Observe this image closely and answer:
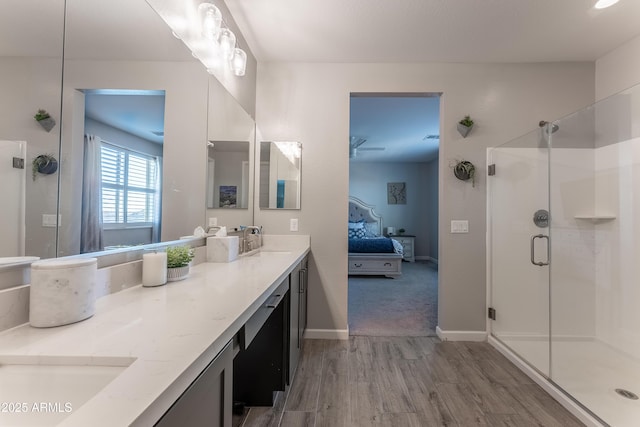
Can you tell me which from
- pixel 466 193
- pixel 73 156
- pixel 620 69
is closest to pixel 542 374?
pixel 466 193

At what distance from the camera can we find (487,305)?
2.63 meters

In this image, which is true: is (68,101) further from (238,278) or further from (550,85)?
(550,85)

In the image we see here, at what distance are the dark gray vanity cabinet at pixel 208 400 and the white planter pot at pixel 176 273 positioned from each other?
2.01 ft

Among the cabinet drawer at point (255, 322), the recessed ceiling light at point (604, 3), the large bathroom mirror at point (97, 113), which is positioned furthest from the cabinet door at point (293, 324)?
the recessed ceiling light at point (604, 3)

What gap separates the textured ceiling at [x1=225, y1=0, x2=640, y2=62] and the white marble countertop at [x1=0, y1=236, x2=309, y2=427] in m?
2.02

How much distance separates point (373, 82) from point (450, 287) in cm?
211

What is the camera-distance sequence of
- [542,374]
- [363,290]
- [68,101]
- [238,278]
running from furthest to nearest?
1. [363,290]
2. [542,374]
3. [238,278]
4. [68,101]

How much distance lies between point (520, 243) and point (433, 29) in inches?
77.6

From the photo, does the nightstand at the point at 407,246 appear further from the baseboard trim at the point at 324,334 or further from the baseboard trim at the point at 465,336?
the baseboard trim at the point at 324,334

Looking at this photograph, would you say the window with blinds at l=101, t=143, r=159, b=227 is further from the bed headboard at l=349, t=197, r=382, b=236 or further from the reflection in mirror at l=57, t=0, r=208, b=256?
the bed headboard at l=349, t=197, r=382, b=236

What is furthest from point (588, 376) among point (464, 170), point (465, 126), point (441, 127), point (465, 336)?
point (441, 127)

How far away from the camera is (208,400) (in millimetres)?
718

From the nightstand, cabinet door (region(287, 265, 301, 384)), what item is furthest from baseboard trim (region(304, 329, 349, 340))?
the nightstand

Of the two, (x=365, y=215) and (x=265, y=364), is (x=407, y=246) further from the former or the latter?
(x=265, y=364)
